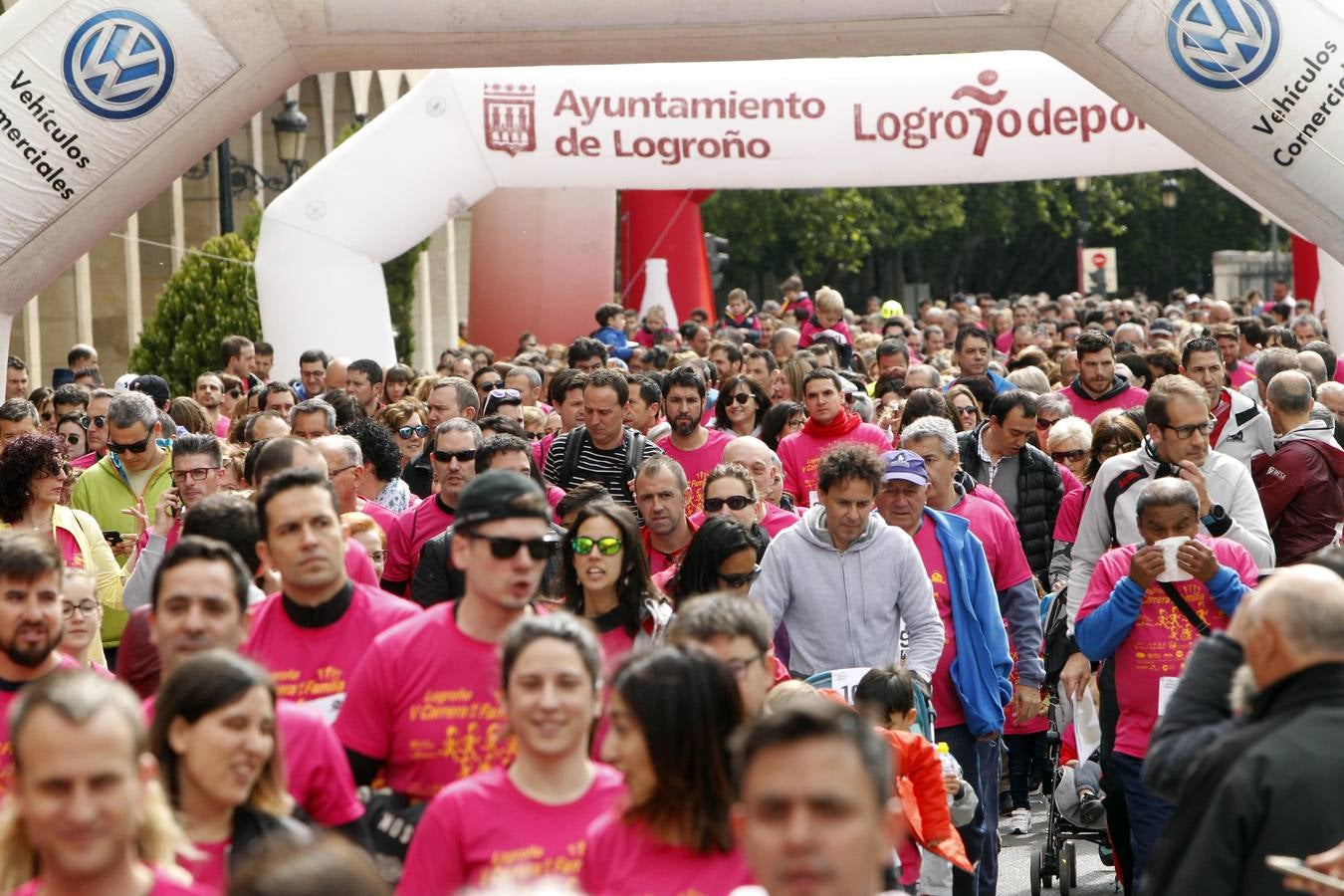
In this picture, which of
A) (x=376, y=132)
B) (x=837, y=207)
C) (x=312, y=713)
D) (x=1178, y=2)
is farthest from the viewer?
(x=837, y=207)

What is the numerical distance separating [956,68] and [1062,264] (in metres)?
50.3

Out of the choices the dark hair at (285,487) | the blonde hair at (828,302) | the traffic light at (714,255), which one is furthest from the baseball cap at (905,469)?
the traffic light at (714,255)

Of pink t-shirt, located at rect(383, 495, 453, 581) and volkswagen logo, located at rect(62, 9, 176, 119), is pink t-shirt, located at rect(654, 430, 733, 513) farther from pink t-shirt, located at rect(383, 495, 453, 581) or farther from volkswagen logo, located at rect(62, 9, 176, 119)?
volkswagen logo, located at rect(62, 9, 176, 119)

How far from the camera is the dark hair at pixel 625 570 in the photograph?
609 cm

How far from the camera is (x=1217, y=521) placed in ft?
26.1

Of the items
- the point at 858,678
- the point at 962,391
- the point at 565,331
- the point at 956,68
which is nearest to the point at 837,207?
the point at 565,331

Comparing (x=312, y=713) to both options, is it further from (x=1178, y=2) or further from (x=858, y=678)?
(x=1178, y=2)

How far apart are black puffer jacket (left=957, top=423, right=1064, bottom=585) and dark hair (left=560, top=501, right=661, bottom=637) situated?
390 cm

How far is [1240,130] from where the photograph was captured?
1120cm

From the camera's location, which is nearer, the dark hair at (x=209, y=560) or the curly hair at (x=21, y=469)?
the dark hair at (x=209, y=560)

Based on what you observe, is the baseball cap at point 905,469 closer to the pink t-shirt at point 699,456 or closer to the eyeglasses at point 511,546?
the pink t-shirt at point 699,456

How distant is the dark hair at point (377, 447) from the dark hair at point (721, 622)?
167 inches

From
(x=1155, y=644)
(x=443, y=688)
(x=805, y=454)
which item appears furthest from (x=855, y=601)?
(x=805, y=454)

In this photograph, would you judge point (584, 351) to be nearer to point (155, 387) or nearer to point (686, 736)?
point (155, 387)
